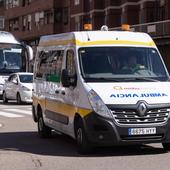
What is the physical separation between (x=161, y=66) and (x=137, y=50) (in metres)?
0.58

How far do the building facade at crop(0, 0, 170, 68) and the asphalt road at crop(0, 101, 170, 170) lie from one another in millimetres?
32127

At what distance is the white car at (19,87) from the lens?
2780cm

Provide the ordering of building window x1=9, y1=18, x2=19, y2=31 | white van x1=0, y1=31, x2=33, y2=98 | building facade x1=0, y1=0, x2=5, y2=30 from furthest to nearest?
1. building facade x1=0, y1=0, x2=5, y2=30
2. building window x1=9, y1=18, x2=19, y2=31
3. white van x1=0, y1=31, x2=33, y2=98

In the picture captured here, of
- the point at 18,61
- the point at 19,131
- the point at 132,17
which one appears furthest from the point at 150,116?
the point at 132,17

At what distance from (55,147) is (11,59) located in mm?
20025

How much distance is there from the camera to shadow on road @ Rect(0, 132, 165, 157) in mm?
11578

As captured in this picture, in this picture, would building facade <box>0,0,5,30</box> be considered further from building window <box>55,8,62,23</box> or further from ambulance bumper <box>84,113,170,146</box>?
ambulance bumper <box>84,113,170,146</box>

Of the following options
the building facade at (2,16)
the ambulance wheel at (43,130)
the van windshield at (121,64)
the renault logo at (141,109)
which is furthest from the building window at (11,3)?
the renault logo at (141,109)

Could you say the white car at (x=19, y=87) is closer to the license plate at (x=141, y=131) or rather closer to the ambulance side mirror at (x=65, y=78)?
the ambulance side mirror at (x=65, y=78)

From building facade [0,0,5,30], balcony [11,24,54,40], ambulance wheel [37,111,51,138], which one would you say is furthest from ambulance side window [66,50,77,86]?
building facade [0,0,5,30]

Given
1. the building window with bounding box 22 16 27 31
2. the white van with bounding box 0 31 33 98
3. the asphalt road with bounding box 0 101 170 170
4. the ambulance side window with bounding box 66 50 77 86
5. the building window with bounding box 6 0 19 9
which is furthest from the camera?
the building window with bounding box 6 0 19 9

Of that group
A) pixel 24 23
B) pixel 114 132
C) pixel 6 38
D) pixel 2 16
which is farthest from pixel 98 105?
pixel 2 16

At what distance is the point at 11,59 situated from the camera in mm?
32219

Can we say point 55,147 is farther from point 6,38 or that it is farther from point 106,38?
point 6,38
